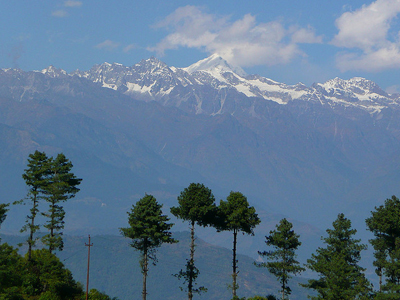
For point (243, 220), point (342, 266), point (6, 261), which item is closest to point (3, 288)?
point (6, 261)

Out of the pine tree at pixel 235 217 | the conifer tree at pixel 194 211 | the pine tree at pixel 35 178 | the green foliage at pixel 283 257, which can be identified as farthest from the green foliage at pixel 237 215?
the pine tree at pixel 35 178

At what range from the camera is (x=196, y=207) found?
219ft

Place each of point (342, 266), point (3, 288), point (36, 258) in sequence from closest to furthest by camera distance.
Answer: point (3, 288)
point (342, 266)
point (36, 258)

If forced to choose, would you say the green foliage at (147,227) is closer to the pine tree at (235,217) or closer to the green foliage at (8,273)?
the pine tree at (235,217)

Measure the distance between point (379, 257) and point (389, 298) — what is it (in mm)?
6046

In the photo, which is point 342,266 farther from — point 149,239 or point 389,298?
point 149,239

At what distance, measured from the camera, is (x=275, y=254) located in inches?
2687

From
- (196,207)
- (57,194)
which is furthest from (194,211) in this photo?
(57,194)

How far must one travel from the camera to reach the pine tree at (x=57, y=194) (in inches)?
2714

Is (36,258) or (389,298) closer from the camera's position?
(389,298)

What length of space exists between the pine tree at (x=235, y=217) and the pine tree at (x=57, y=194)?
753 inches

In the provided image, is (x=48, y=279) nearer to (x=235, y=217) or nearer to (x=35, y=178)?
(x=35, y=178)

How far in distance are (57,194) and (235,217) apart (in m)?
22.5

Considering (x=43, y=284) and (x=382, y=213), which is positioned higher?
(x=382, y=213)
